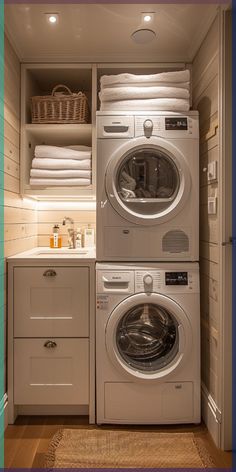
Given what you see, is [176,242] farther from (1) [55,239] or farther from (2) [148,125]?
(1) [55,239]

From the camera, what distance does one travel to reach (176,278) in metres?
1.87

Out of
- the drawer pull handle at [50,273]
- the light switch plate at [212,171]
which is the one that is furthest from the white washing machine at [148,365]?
the light switch plate at [212,171]

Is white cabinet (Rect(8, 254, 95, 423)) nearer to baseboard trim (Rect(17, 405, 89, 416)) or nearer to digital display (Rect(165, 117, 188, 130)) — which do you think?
baseboard trim (Rect(17, 405, 89, 416))

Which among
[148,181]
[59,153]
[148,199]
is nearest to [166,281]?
[148,199]

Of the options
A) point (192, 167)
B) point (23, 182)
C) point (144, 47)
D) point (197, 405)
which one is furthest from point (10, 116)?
point (197, 405)

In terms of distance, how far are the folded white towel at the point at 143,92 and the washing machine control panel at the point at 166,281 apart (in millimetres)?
1041

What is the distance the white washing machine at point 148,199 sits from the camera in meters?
1.87

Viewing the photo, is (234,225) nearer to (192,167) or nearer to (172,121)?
(192,167)

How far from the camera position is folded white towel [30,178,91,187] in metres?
2.11

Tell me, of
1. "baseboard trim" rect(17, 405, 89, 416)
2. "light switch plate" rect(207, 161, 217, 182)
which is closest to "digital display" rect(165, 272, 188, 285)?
"light switch plate" rect(207, 161, 217, 182)

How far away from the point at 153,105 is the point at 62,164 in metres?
0.68

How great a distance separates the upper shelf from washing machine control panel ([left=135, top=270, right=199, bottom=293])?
41.8 inches

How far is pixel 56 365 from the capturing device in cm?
189

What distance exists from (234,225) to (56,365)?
1291mm
